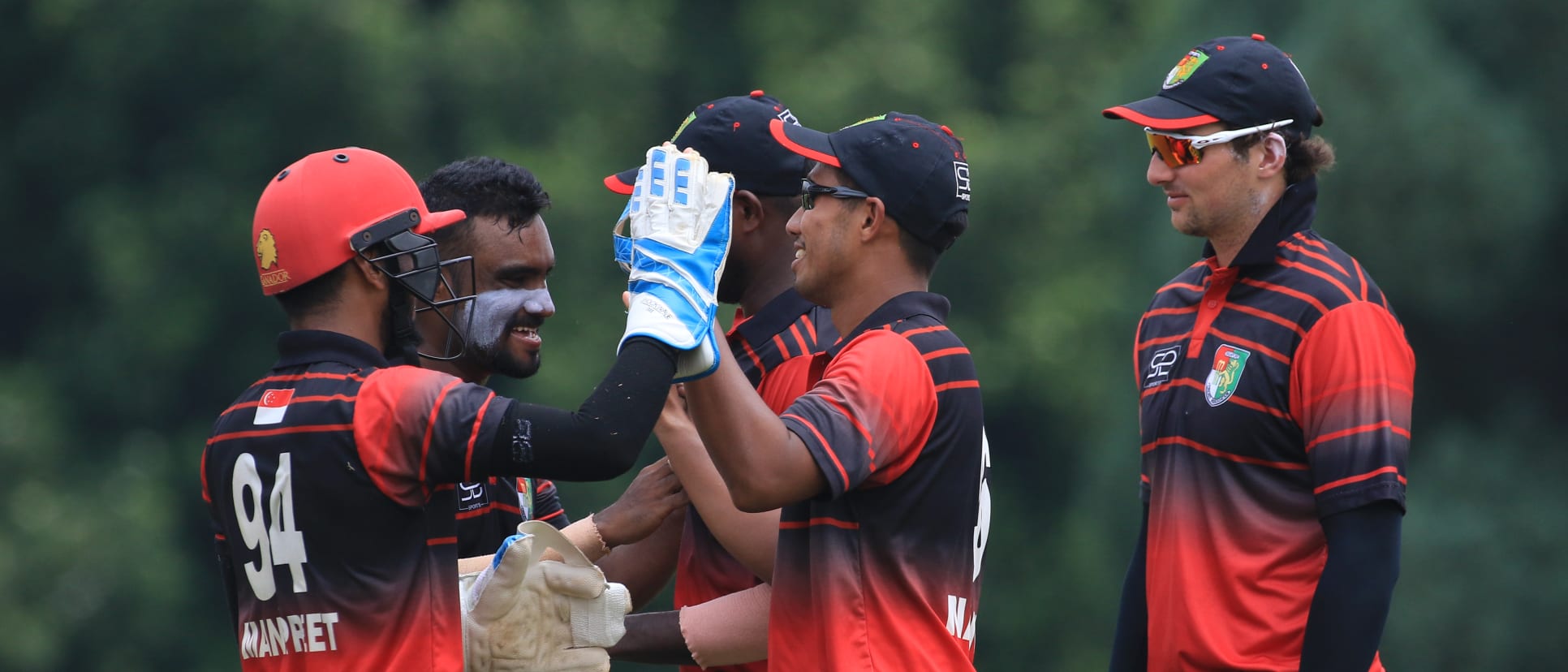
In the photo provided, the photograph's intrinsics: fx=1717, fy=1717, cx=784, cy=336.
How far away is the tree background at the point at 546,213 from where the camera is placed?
1206 cm

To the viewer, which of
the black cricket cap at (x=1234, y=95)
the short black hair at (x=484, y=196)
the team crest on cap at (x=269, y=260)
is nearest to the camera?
the team crest on cap at (x=269, y=260)

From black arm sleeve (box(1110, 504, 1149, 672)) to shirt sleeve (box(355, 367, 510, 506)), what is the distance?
164 centimetres

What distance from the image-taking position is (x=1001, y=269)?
1321 centimetres

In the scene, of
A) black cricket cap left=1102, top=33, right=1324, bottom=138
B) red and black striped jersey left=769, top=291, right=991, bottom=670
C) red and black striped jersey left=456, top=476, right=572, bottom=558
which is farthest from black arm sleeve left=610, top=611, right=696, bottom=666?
black cricket cap left=1102, top=33, right=1324, bottom=138

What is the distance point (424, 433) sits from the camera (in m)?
3.15

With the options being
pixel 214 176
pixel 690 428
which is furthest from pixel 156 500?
pixel 690 428

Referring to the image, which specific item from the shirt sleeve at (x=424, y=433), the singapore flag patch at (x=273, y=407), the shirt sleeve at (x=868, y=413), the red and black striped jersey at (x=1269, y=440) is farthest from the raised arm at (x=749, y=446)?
the red and black striped jersey at (x=1269, y=440)

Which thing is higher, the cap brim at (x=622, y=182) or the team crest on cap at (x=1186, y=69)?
the team crest on cap at (x=1186, y=69)

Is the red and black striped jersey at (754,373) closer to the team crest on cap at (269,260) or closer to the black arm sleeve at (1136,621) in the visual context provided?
the black arm sleeve at (1136,621)

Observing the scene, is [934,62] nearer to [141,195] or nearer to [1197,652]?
[141,195]

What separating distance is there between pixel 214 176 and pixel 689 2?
493cm

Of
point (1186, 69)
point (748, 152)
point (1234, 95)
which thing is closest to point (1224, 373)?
point (1234, 95)

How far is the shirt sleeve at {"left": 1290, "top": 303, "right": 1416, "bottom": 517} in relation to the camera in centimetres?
344

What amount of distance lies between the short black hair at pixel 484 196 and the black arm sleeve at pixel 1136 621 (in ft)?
5.76
